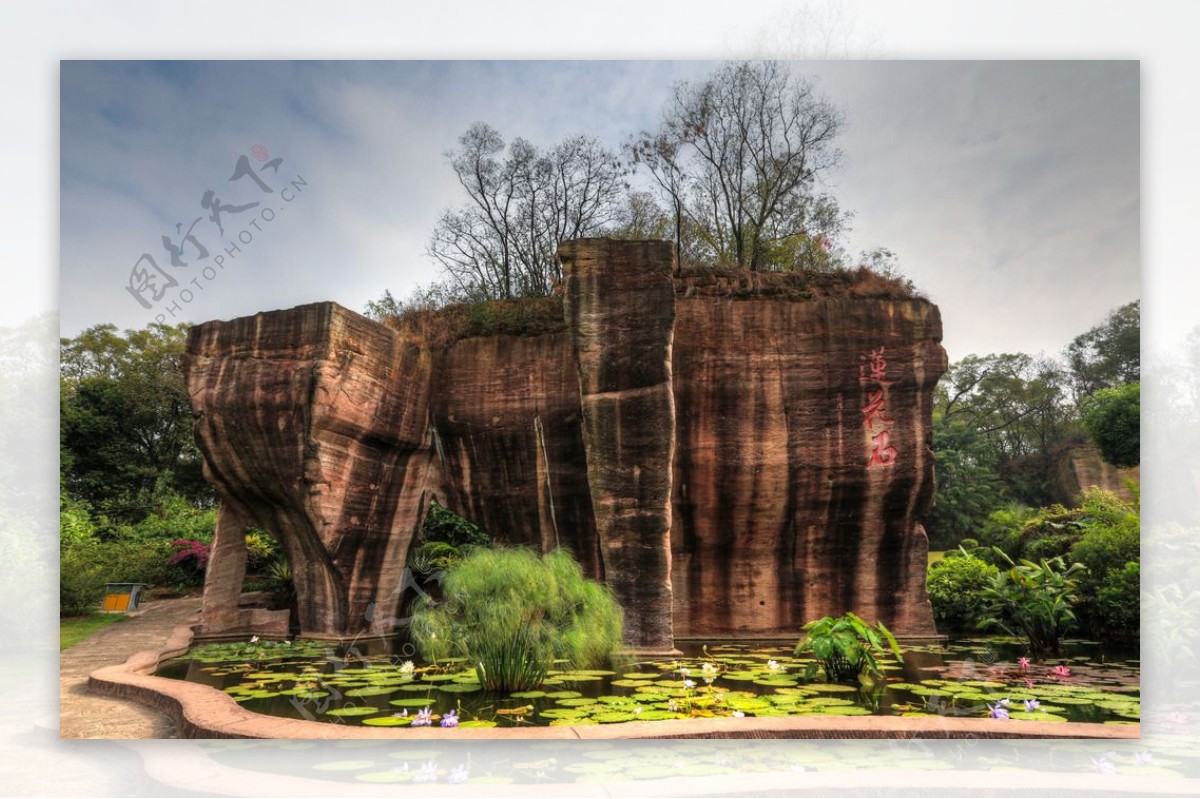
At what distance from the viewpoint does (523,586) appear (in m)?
6.61

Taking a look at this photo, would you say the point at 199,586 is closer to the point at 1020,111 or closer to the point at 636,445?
the point at 636,445

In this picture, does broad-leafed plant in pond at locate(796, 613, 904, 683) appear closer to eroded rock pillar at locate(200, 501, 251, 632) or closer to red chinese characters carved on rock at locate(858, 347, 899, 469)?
red chinese characters carved on rock at locate(858, 347, 899, 469)

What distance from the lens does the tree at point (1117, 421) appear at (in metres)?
8.68

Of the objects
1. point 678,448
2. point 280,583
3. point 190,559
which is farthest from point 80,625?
point 190,559

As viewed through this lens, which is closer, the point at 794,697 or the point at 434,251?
the point at 794,697

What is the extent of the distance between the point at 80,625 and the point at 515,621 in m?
4.83

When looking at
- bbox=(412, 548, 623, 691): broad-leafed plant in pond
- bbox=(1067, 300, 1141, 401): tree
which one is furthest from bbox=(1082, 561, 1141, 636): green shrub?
bbox=(412, 548, 623, 691): broad-leafed plant in pond

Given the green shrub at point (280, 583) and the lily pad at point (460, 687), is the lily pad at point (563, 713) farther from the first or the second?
the green shrub at point (280, 583)

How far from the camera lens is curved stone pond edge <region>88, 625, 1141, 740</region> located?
205 inches

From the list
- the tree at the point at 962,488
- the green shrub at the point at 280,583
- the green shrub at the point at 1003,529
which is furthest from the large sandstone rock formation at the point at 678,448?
the tree at the point at 962,488

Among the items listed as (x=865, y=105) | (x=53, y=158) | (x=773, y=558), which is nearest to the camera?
(x=53, y=158)

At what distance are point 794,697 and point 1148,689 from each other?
8.46 feet

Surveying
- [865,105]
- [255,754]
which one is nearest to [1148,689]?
[865,105]

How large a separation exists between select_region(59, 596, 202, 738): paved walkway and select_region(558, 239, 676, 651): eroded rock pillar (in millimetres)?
4030
